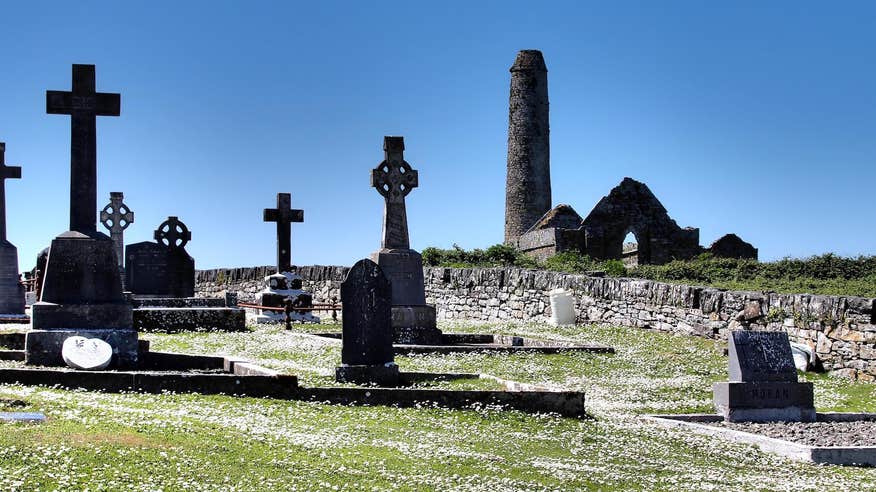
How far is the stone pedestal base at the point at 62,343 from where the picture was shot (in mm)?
14250

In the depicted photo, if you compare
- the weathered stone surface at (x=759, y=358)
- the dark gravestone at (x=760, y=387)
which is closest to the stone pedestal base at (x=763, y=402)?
the dark gravestone at (x=760, y=387)

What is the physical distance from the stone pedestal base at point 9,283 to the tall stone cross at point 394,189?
25.2ft

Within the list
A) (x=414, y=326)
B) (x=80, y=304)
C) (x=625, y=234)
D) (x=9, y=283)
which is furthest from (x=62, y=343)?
(x=625, y=234)

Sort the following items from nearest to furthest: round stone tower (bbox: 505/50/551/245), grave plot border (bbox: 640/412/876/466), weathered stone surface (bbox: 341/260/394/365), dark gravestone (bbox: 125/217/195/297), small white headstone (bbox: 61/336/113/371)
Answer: grave plot border (bbox: 640/412/876/466)
small white headstone (bbox: 61/336/113/371)
weathered stone surface (bbox: 341/260/394/365)
dark gravestone (bbox: 125/217/195/297)
round stone tower (bbox: 505/50/551/245)

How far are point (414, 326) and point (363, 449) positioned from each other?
10922mm

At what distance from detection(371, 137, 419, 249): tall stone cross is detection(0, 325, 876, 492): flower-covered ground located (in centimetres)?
659

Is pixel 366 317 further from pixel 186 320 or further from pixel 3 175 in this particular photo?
pixel 3 175

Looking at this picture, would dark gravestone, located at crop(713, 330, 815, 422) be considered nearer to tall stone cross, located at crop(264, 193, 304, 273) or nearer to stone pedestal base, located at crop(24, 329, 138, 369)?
stone pedestal base, located at crop(24, 329, 138, 369)

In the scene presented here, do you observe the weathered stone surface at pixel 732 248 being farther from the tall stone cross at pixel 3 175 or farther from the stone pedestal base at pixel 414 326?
the tall stone cross at pixel 3 175

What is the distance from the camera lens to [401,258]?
21.6 meters

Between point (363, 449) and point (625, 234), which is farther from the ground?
point (625, 234)

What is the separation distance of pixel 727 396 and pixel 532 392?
2629mm

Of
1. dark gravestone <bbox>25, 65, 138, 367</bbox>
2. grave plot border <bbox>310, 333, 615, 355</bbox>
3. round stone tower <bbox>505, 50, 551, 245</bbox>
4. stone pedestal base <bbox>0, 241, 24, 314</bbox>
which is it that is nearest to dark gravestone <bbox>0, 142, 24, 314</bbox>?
stone pedestal base <bbox>0, 241, 24, 314</bbox>

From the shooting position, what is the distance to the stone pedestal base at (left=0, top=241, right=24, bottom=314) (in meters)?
23.6
